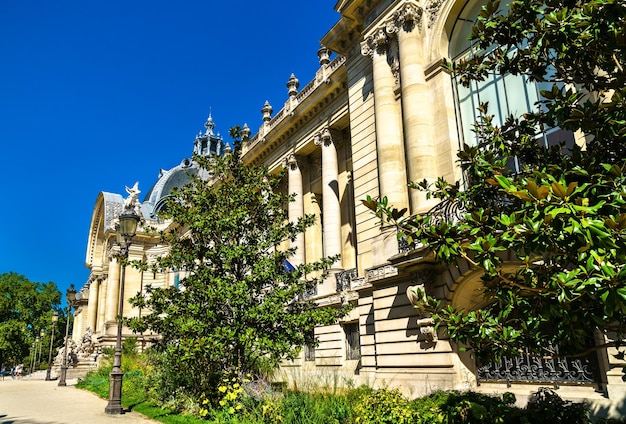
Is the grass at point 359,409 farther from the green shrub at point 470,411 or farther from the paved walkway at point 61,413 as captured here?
the paved walkway at point 61,413

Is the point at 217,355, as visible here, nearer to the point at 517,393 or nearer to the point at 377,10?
the point at 517,393

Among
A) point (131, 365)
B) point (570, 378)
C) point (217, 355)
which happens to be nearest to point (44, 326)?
point (131, 365)

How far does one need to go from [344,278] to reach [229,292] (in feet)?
32.8

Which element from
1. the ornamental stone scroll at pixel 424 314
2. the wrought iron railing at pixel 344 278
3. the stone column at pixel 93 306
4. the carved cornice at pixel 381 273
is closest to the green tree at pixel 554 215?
the ornamental stone scroll at pixel 424 314

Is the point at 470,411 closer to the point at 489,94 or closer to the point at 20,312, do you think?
the point at 489,94

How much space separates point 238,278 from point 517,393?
24.7 ft

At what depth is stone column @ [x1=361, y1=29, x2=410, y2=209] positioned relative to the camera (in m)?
15.8

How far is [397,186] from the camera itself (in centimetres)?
1578

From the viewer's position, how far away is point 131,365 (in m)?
28.1

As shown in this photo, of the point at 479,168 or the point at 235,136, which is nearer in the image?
the point at 479,168

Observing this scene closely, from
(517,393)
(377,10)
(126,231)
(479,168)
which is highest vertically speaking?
(377,10)

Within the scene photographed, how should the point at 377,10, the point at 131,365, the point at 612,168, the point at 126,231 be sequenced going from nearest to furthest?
the point at 612,168
the point at 126,231
the point at 377,10
the point at 131,365

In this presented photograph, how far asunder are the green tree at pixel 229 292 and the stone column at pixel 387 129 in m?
3.26

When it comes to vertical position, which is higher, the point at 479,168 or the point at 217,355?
the point at 479,168
